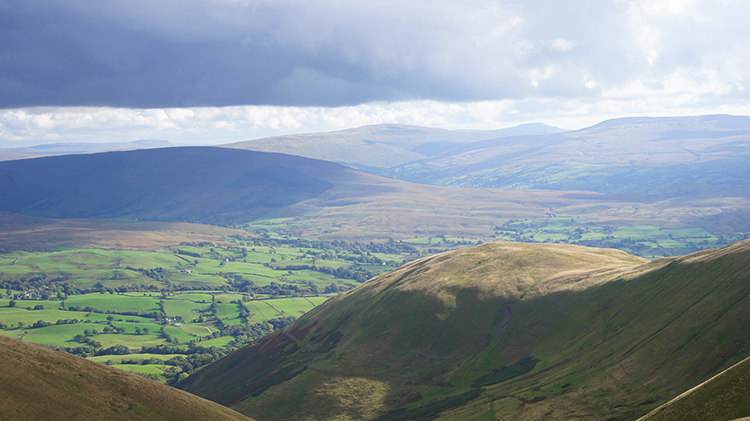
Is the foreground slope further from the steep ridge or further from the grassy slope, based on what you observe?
the grassy slope

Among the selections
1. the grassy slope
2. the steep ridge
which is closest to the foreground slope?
the steep ridge

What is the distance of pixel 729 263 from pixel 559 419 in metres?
46.7

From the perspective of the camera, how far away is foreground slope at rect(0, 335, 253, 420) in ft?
219

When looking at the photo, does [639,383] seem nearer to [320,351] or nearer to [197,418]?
[197,418]

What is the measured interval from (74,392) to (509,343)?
90186 millimetres

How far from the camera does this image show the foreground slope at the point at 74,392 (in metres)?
66.9

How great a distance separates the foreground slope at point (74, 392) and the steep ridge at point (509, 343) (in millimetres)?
44567

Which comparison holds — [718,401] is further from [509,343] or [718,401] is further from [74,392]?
[74,392]

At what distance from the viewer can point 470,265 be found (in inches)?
6570

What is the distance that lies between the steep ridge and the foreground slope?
44.6 m

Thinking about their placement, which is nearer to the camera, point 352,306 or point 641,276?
point 641,276

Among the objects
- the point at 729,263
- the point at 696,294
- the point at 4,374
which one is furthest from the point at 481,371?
the point at 4,374

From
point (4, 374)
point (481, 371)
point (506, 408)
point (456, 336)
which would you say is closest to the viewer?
point (4, 374)

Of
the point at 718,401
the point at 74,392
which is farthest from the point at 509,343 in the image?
the point at 74,392
